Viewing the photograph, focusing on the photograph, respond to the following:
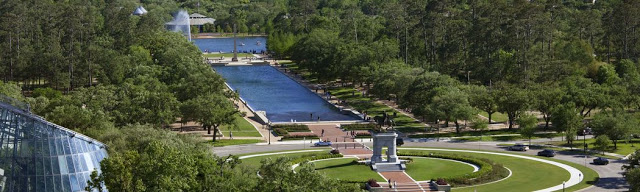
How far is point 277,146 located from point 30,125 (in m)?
45.0

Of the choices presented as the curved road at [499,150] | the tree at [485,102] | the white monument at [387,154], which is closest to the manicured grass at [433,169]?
the white monument at [387,154]

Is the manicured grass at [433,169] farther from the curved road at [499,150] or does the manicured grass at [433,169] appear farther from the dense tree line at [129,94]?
the dense tree line at [129,94]

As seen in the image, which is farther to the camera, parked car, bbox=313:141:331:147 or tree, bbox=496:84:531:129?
tree, bbox=496:84:531:129

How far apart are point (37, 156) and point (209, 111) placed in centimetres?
4582

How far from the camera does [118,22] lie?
573 ft

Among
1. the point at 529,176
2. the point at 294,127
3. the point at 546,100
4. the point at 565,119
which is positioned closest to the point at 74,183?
the point at 529,176

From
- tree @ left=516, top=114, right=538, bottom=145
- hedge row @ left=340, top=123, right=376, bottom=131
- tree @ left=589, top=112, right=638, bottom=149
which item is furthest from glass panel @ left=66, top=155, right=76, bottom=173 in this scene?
tree @ left=589, top=112, right=638, bottom=149

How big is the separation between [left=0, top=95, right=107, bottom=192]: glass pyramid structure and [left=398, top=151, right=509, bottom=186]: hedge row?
34.4 meters

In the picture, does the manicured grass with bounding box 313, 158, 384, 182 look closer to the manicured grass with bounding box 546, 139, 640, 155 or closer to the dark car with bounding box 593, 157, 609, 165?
the dark car with bounding box 593, 157, 609, 165

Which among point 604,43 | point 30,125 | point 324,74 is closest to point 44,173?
point 30,125

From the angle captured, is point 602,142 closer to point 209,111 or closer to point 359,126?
point 359,126

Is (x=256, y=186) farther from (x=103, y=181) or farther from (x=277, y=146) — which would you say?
(x=277, y=146)

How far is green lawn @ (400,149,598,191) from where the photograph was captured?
85500mm

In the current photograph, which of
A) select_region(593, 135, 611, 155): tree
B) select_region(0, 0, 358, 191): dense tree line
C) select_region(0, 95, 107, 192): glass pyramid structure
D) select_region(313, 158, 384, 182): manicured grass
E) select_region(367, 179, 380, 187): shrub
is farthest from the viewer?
select_region(593, 135, 611, 155): tree
